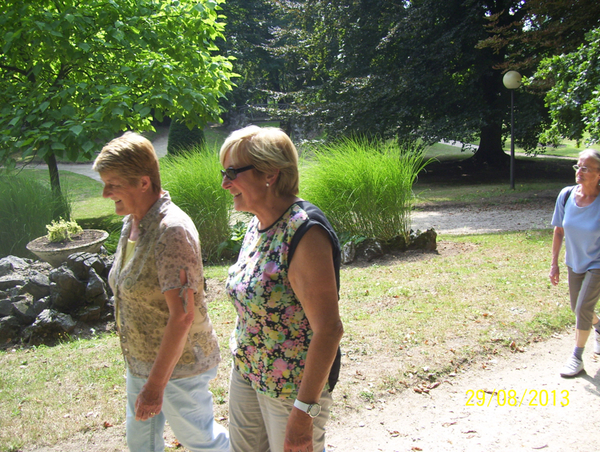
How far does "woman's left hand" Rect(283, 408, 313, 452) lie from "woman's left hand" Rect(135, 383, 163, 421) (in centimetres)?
67

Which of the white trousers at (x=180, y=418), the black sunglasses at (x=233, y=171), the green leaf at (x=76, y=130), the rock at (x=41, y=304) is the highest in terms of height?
the green leaf at (x=76, y=130)

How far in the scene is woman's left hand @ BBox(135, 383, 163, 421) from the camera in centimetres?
210

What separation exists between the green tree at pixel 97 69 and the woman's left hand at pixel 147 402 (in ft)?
18.9

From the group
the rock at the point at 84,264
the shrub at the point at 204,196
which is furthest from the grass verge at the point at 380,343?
the shrub at the point at 204,196

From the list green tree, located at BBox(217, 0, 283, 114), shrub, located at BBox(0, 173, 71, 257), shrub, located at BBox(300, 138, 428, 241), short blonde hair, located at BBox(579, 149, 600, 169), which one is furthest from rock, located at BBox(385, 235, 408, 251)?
green tree, located at BBox(217, 0, 283, 114)

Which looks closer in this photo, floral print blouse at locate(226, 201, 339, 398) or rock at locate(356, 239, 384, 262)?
floral print blouse at locate(226, 201, 339, 398)

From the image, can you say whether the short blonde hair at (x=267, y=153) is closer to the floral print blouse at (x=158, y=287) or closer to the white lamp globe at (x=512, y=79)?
the floral print blouse at (x=158, y=287)

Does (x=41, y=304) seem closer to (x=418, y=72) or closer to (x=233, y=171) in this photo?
(x=233, y=171)

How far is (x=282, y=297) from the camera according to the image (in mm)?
1824

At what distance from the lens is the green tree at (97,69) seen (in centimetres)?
748

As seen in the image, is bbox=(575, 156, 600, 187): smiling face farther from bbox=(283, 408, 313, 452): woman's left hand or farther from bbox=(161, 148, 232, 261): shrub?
bbox=(161, 148, 232, 261): shrub

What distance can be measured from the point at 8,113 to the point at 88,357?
5.06m


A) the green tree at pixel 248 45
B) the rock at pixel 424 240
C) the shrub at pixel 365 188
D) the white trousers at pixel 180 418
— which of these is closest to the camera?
the white trousers at pixel 180 418

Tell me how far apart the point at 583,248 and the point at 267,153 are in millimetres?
3422
